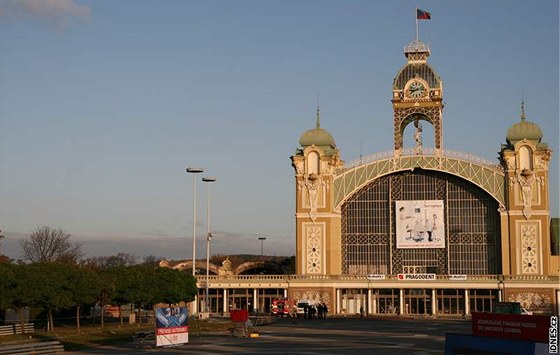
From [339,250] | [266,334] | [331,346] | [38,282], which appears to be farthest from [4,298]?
[339,250]

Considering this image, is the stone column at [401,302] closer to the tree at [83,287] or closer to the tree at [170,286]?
the tree at [170,286]

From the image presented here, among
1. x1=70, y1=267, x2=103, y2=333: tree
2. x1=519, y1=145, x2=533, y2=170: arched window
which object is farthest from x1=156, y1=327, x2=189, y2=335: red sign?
x1=519, y1=145, x2=533, y2=170: arched window

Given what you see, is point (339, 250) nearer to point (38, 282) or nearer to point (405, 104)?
point (405, 104)

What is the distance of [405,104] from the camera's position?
413ft

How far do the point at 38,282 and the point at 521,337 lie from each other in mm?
50705

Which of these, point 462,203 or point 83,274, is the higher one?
point 462,203

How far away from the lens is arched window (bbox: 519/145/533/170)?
11800 cm

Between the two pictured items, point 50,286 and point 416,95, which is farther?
point 416,95

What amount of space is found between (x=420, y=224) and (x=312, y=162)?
1704cm

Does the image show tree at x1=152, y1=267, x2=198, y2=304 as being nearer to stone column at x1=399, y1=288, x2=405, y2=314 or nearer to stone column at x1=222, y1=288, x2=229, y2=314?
stone column at x1=222, y1=288, x2=229, y2=314

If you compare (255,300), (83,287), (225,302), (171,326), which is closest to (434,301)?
(255,300)

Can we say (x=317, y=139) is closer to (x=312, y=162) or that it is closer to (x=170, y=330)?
(x=312, y=162)

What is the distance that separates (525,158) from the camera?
118 m

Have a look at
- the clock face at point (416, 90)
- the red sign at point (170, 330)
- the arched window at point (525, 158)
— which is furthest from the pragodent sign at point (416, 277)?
the red sign at point (170, 330)
